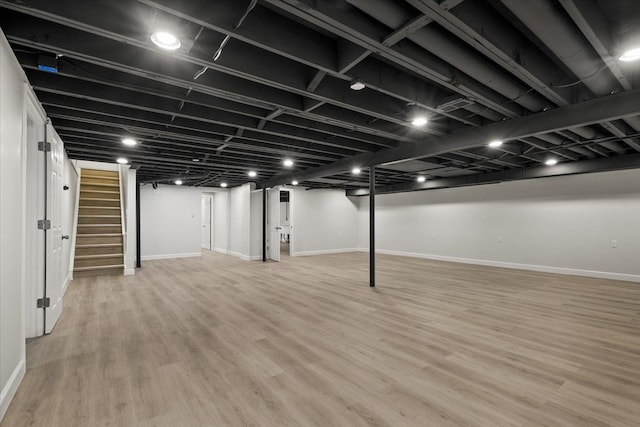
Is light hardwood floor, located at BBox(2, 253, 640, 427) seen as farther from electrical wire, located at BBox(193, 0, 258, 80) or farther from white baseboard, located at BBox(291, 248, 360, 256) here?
white baseboard, located at BBox(291, 248, 360, 256)

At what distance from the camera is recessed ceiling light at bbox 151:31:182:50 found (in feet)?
6.15

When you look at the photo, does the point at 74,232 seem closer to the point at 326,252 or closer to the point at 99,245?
the point at 99,245

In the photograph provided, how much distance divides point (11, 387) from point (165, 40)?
257 cm

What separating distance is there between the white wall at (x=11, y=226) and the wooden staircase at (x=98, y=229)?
195 inches

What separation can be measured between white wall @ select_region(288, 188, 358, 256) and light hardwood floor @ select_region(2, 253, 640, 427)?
17.0 ft

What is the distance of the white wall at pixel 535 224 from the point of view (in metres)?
6.00

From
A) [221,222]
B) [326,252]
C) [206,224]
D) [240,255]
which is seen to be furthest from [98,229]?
[326,252]

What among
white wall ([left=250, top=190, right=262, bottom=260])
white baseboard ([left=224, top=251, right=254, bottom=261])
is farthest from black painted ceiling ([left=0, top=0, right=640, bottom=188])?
white baseboard ([left=224, top=251, right=254, bottom=261])

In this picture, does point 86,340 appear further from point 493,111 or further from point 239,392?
point 493,111

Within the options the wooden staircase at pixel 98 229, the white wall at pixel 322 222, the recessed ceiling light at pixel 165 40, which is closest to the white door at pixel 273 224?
the white wall at pixel 322 222

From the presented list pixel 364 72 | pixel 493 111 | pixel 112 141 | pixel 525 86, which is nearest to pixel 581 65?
pixel 525 86

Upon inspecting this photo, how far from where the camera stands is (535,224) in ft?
23.4

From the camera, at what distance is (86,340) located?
3082 millimetres

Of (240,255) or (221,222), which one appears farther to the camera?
(221,222)
